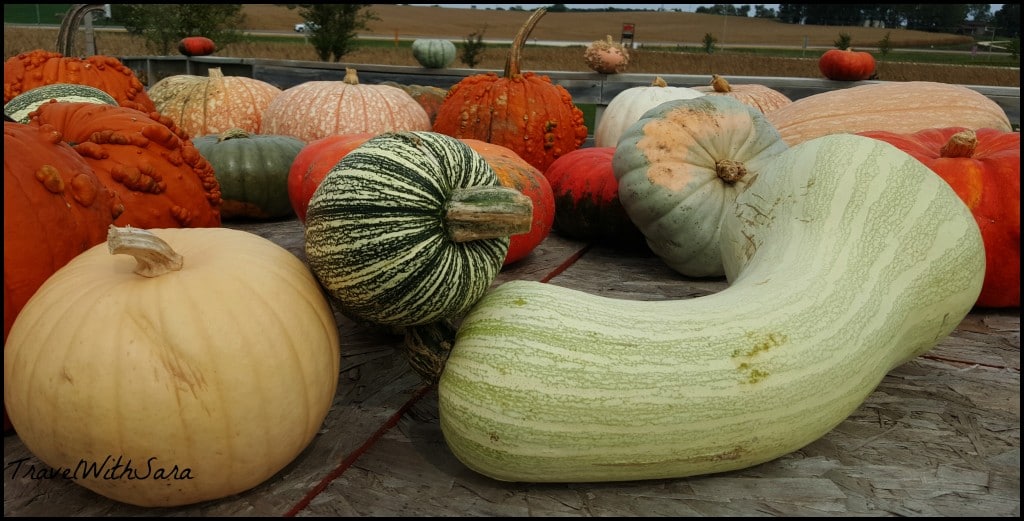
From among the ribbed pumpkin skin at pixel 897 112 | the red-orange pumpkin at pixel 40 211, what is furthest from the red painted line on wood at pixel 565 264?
the red-orange pumpkin at pixel 40 211

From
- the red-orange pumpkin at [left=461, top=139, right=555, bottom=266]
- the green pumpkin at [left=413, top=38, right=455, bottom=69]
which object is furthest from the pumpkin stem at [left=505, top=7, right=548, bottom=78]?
the green pumpkin at [left=413, top=38, right=455, bottom=69]

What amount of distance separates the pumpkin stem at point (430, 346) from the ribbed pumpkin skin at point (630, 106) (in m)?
2.93

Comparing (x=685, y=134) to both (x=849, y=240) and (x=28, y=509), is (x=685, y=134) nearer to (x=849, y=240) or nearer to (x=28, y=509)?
(x=849, y=240)

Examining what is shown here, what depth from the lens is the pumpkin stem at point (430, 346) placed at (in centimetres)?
155

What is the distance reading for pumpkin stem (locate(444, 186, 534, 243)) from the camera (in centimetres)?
141

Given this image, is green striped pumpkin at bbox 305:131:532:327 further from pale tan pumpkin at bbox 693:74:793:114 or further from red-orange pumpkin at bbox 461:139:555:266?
pale tan pumpkin at bbox 693:74:793:114

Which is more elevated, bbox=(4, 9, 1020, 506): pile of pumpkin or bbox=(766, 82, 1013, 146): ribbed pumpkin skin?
bbox=(766, 82, 1013, 146): ribbed pumpkin skin

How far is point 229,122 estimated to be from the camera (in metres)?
4.61

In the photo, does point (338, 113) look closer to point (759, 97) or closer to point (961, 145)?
point (759, 97)

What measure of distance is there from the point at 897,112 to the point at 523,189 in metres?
1.93

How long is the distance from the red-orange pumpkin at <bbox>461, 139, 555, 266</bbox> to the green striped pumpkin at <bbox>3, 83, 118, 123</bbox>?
1.63 m

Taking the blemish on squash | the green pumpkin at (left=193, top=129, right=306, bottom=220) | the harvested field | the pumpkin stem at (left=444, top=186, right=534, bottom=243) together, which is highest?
the harvested field

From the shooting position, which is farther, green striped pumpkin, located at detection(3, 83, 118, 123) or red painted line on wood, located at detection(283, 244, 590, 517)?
Result: green striped pumpkin, located at detection(3, 83, 118, 123)

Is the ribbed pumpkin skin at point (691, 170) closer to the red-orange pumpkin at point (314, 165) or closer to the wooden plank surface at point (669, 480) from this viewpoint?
the wooden plank surface at point (669, 480)
